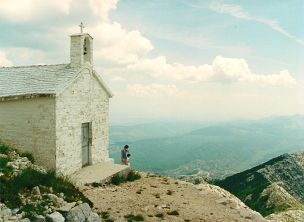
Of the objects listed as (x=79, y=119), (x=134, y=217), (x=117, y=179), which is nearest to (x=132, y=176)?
(x=117, y=179)

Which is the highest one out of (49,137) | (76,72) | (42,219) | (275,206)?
(76,72)

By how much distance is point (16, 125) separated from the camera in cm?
2319

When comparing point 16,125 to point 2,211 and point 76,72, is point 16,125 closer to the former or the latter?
point 76,72

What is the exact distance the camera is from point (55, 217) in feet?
46.2

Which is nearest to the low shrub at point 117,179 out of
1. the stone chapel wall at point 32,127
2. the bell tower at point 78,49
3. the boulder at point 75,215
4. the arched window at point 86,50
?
the stone chapel wall at point 32,127

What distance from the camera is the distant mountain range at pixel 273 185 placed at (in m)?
40.4

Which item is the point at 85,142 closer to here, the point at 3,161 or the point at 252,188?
the point at 3,161

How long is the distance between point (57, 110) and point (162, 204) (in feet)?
26.4

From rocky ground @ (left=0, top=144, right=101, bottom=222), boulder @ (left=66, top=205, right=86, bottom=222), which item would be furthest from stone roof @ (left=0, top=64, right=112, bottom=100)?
boulder @ (left=66, top=205, right=86, bottom=222)

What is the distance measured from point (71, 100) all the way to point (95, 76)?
387cm

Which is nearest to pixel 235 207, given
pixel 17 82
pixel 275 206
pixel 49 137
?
pixel 49 137

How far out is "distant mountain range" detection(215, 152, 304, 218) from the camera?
40406 mm

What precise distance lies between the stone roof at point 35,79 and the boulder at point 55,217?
30.0 ft

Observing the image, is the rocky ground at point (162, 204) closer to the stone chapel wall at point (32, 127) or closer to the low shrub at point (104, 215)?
the low shrub at point (104, 215)
